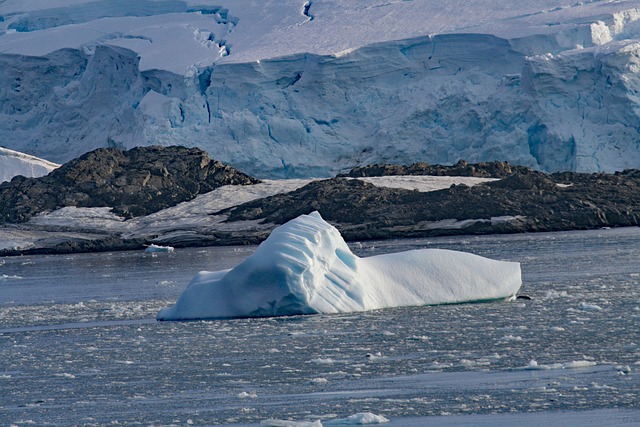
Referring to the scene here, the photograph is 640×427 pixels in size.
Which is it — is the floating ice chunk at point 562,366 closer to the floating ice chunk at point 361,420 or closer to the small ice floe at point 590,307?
the floating ice chunk at point 361,420

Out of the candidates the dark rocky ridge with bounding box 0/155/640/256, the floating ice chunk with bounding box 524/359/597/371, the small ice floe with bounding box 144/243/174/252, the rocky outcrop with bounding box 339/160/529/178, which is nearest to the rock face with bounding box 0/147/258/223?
the dark rocky ridge with bounding box 0/155/640/256

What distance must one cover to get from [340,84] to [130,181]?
6.72m

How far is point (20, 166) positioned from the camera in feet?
114

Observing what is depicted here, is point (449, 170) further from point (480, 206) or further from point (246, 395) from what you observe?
point (246, 395)

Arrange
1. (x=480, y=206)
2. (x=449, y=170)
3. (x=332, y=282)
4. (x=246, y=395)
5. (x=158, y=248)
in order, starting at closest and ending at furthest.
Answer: (x=246, y=395) < (x=332, y=282) < (x=158, y=248) < (x=480, y=206) < (x=449, y=170)

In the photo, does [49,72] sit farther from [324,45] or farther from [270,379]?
[270,379]

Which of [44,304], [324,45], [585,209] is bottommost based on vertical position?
[585,209]

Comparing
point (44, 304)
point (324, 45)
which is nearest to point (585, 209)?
point (324, 45)

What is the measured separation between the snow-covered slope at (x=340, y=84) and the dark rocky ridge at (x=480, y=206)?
1630 mm

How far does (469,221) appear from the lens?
94.9ft

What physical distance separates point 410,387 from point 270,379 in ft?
3.63

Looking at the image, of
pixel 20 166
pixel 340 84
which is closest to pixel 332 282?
pixel 340 84

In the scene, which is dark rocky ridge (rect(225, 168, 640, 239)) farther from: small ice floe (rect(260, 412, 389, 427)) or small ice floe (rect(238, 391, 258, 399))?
small ice floe (rect(260, 412, 389, 427))

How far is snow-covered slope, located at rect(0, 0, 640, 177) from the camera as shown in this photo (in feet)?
101
